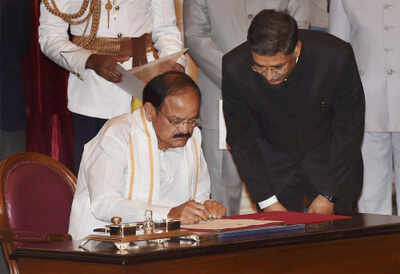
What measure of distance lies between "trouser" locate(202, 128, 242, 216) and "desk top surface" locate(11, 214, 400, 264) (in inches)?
69.1

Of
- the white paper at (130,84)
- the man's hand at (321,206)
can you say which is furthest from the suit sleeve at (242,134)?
the white paper at (130,84)

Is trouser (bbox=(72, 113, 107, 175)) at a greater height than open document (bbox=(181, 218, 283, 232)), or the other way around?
trouser (bbox=(72, 113, 107, 175))

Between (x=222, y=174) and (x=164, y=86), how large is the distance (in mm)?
1465

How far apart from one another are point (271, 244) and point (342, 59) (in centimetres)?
152

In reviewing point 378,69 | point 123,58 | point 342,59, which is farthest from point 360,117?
point 123,58

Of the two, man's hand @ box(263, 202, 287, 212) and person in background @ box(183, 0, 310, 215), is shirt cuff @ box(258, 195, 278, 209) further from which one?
person in background @ box(183, 0, 310, 215)

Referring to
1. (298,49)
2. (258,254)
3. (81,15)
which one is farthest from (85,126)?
(258,254)

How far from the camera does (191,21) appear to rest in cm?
488

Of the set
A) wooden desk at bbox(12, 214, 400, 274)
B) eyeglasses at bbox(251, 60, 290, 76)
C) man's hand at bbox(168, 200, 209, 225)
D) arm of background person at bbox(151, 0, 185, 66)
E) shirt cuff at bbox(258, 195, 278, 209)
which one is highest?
arm of background person at bbox(151, 0, 185, 66)

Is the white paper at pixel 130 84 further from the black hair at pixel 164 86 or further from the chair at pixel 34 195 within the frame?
the chair at pixel 34 195

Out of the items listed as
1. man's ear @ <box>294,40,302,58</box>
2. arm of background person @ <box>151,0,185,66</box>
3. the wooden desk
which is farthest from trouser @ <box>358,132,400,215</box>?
the wooden desk

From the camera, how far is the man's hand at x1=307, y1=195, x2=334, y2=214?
3.86 m

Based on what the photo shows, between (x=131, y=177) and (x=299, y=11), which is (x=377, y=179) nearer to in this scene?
(x=299, y=11)

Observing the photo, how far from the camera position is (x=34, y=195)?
3.40 meters
